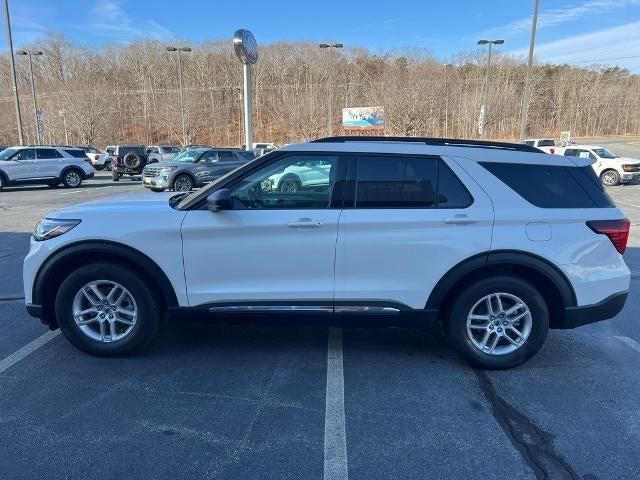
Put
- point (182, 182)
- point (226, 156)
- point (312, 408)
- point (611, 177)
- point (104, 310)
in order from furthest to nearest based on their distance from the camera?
1. point (611, 177)
2. point (226, 156)
3. point (182, 182)
4. point (104, 310)
5. point (312, 408)

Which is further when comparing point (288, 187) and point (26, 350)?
point (26, 350)

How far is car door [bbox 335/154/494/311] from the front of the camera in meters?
3.48

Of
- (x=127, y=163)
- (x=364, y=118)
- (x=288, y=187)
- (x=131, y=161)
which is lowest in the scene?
(x=127, y=163)

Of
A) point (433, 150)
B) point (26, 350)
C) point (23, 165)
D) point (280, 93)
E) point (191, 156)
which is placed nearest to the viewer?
point (433, 150)

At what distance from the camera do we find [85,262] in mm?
3730

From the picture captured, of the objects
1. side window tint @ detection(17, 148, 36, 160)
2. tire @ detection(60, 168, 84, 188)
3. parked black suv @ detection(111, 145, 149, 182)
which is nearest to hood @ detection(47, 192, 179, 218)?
side window tint @ detection(17, 148, 36, 160)

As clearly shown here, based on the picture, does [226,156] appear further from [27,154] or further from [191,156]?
[27,154]

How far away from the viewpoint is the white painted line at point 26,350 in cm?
369

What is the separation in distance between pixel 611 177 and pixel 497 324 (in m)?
21.3

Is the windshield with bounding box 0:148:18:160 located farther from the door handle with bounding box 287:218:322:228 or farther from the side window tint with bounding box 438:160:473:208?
the side window tint with bounding box 438:160:473:208

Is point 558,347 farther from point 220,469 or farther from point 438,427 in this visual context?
point 220,469

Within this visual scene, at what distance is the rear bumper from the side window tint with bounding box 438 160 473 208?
1.18m

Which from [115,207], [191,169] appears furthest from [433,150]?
[191,169]

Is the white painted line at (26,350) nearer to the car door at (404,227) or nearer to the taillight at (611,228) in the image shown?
the car door at (404,227)
